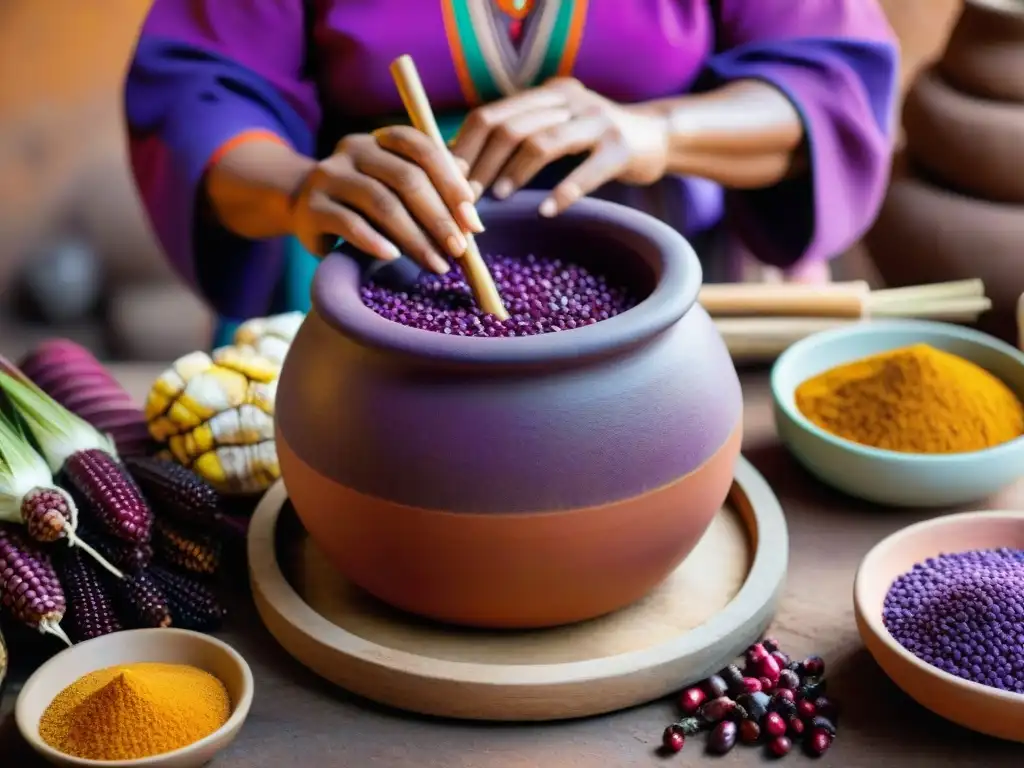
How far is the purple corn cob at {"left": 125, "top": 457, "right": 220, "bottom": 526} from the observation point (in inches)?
36.5

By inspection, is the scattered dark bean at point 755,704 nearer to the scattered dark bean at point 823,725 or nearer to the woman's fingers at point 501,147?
the scattered dark bean at point 823,725

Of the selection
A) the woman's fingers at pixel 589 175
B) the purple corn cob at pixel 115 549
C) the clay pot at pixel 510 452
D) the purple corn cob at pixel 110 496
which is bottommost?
the purple corn cob at pixel 115 549

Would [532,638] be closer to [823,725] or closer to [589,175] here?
[823,725]

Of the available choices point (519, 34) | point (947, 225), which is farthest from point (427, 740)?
point (947, 225)

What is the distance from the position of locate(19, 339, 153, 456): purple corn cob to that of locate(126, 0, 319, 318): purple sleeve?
0.81ft

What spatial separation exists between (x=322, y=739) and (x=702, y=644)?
25 centimetres

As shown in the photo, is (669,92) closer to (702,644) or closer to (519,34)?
(519,34)

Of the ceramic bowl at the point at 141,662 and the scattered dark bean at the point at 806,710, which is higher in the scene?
the ceramic bowl at the point at 141,662

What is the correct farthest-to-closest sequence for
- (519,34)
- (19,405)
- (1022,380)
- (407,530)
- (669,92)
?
(669,92), (519,34), (1022,380), (19,405), (407,530)

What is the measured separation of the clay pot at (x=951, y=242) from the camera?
1.42m

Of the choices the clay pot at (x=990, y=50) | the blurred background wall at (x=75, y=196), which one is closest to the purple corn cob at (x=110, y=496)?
the clay pot at (x=990, y=50)

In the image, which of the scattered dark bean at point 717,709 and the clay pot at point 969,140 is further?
the clay pot at point 969,140

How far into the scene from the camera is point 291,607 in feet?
2.90

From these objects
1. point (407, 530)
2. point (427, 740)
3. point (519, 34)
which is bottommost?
point (427, 740)
